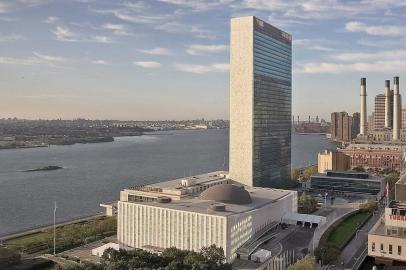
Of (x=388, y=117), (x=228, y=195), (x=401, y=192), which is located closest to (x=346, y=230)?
(x=401, y=192)

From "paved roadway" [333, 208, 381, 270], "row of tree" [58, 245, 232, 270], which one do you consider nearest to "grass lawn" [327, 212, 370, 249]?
"paved roadway" [333, 208, 381, 270]

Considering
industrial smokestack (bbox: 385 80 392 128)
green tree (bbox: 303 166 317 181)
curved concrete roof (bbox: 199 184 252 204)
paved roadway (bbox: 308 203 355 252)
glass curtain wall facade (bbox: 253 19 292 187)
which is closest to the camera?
paved roadway (bbox: 308 203 355 252)

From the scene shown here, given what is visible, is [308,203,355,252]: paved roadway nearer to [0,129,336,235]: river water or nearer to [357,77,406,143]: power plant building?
[0,129,336,235]: river water

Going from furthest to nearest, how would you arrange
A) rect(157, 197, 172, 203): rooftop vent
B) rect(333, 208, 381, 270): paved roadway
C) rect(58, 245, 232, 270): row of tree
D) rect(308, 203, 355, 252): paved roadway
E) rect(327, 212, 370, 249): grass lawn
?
rect(327, 212, 370, 249): grass lawn
rect(157, 197, 172, 203): rooftop vent
rect(308, 203, 355, 252): paved roadway
rect(333, 208, 381, 270): paved roadway
rect(58, 245, 232, 270): row of tree

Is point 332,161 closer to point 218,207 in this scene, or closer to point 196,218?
point 218,207

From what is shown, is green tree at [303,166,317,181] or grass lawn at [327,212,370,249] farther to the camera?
green tree at [303,166,317,181]

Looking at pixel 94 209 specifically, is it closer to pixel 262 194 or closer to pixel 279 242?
pixel 262 194
